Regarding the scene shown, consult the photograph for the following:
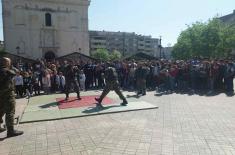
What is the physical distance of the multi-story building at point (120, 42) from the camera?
378 feet

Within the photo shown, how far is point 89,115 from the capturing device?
9.37 m

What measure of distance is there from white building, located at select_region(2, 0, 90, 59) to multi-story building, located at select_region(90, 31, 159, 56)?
60639 mm

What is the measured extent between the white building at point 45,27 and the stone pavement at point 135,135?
37.7m

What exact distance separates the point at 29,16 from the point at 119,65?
103 feet

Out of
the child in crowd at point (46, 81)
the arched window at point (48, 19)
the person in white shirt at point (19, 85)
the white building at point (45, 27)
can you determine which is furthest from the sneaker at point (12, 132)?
the arched window at point (48, 19)

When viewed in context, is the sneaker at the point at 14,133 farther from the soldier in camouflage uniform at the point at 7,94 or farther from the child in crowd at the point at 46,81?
the child in crowd at the point at 46,81

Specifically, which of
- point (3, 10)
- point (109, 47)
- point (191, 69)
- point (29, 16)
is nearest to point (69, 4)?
point (29, 16)

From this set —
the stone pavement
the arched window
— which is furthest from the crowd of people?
the arched window

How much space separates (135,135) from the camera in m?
6.86

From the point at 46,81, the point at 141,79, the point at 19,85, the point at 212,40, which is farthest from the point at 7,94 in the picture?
the point at 212,40

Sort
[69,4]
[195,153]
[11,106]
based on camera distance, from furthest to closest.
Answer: [69,4]
[11,106]
[195,153]

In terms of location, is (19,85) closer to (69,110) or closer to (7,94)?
(69,110)

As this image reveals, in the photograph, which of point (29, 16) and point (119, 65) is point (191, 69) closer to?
point (119, 65)

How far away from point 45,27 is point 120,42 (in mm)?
78998
